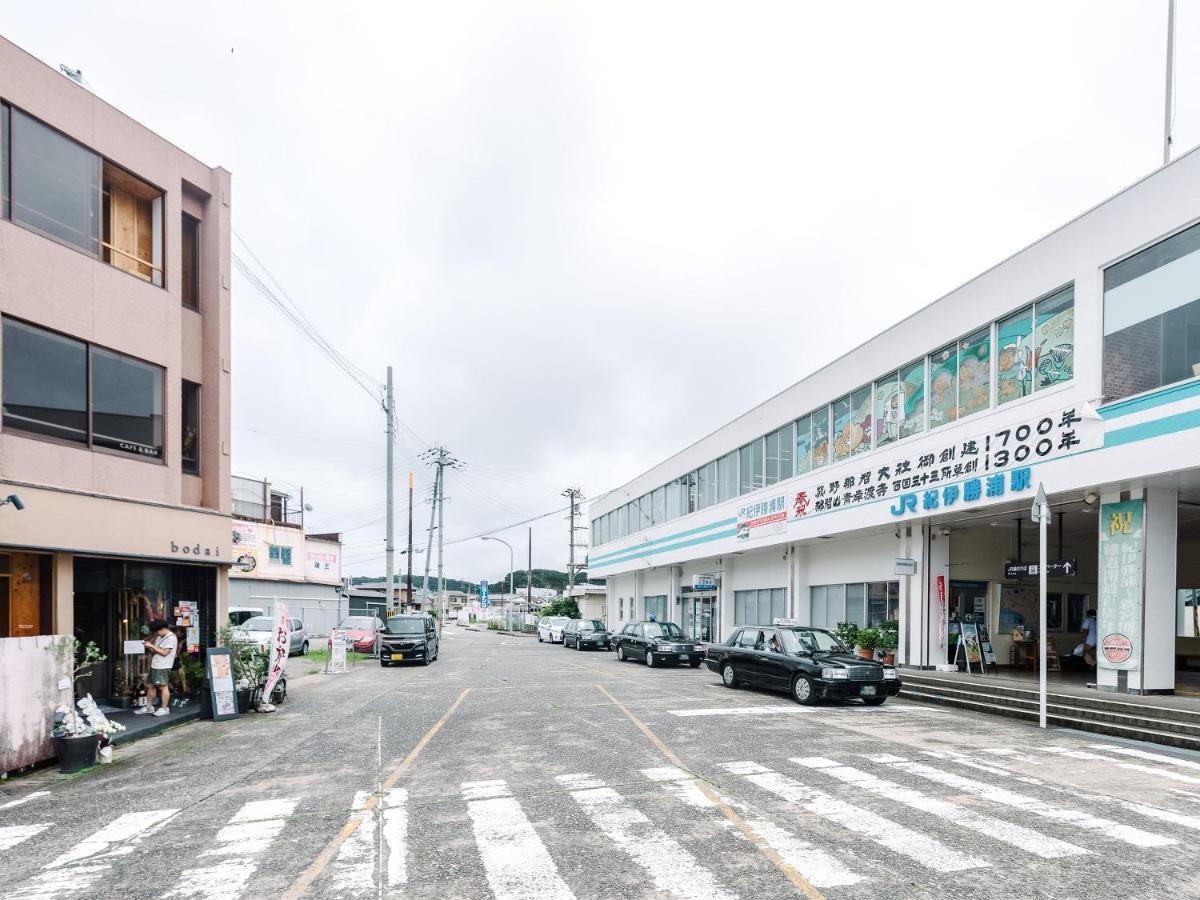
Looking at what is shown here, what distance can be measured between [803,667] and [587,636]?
22723 millimetres

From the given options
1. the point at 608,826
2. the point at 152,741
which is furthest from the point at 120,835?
the point at 152,741

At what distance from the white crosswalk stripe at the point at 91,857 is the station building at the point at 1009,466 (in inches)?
525

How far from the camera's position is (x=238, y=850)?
6.38 metres

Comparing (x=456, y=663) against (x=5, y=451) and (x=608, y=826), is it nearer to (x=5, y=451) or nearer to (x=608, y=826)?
(x=5, y=451)

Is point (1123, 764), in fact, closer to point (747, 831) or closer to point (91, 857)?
point (747, 831)

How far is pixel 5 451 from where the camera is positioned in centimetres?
1192

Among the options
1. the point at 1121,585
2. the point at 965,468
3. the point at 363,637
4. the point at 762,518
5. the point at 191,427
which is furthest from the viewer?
the point at 363,637

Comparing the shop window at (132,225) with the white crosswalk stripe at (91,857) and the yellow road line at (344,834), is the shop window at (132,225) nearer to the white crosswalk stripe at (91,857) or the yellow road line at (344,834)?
the yellow road line at (344,834)

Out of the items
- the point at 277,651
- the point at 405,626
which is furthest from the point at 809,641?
the point at 405,626

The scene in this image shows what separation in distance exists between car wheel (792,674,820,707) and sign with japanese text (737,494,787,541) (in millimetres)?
10846

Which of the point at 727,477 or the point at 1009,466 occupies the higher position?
the point at 1009,466

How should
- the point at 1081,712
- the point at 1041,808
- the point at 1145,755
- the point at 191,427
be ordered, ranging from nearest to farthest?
the point at 1041,808
the point at 1145,755
the point at 1081,712
the point at 191,427

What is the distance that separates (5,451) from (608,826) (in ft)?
34.5

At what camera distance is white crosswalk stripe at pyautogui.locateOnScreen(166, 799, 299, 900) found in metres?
5.53
